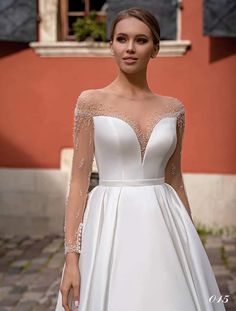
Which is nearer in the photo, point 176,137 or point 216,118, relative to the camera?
point 176,137

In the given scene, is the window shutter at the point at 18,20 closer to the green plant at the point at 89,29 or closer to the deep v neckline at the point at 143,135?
the green plant at the point at 89,29

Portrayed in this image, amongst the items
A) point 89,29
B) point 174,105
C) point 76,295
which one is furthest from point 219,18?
point 76,295

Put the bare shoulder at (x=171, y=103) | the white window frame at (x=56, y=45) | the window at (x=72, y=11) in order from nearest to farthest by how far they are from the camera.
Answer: the bare shoulder at (x=171, y=103) → the white window frame at (x=56, y=45) → the window at (x=72, y=11)

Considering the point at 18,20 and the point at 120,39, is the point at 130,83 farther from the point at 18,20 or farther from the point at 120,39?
the point at 18,20

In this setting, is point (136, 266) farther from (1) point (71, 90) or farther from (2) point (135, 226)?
(1) point (71, 90)

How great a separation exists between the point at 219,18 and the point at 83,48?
1.48 metres

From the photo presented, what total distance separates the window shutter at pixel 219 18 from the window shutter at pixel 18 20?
70.6 inches

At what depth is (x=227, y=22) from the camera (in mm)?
6406

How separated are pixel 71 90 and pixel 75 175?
490 cm

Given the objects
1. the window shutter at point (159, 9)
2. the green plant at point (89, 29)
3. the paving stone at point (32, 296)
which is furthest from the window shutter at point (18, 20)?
the paving stone at point (32, 296)

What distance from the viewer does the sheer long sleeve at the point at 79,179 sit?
226 centimetres

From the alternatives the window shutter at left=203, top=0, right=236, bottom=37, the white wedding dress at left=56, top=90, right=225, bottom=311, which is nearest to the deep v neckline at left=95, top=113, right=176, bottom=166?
the white wedding dress at left=56, top=90, right=225, bottom=311

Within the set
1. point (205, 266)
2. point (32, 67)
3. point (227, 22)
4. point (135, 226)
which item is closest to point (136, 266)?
point (135, 226)

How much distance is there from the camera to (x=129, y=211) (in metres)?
2.26
